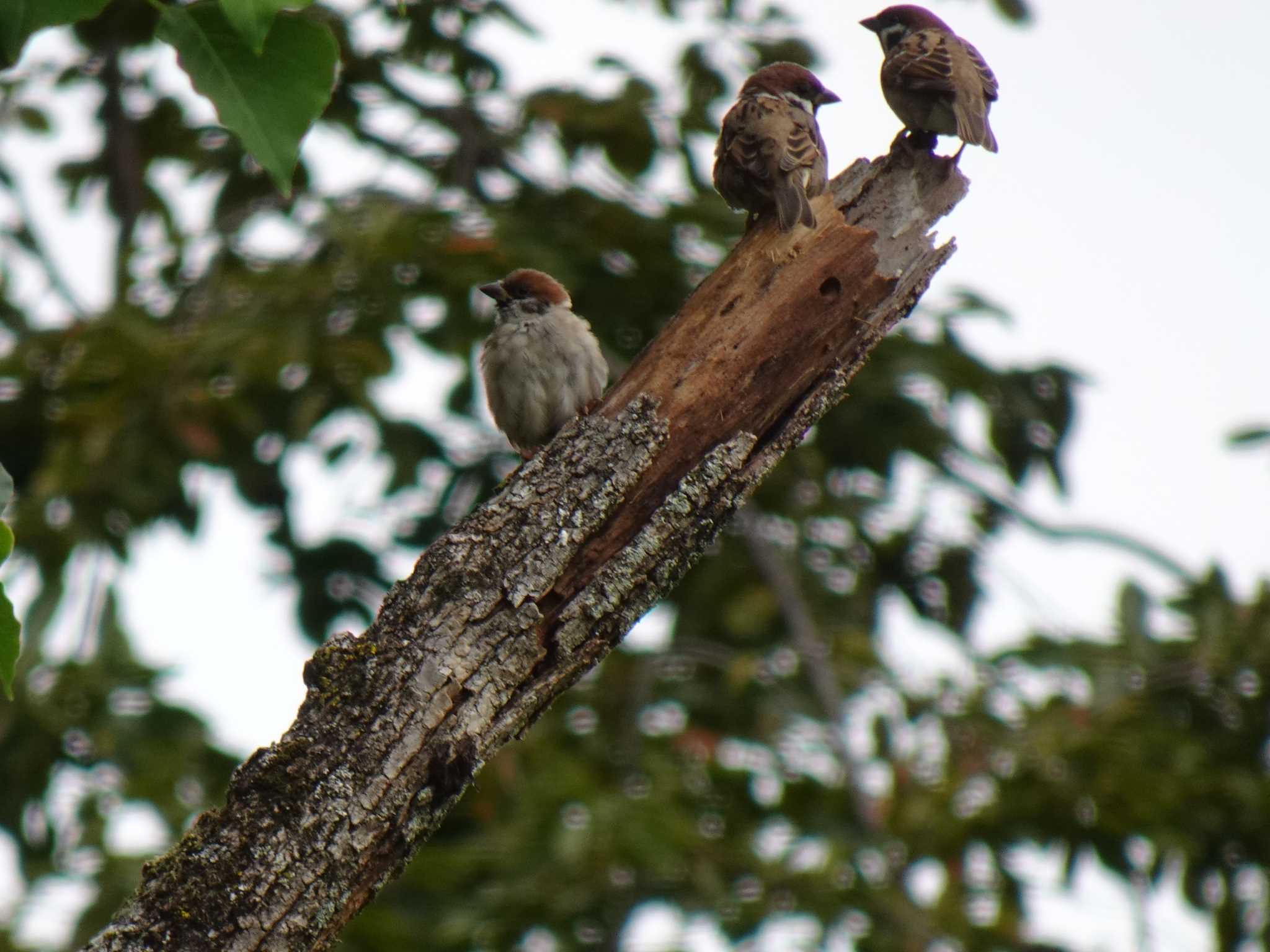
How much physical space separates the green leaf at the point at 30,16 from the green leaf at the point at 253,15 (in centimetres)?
18

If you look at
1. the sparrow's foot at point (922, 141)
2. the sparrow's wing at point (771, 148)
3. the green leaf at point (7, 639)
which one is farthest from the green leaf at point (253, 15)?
the sparrow's foot at point (922, 141)

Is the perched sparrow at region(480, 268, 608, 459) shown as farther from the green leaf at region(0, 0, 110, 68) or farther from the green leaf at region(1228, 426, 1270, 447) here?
the green leaf at region(0, 0, 110, 68)

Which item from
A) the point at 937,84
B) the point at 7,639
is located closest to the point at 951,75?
the point at 937,84

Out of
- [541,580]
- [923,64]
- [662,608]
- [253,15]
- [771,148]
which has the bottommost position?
[662,608]

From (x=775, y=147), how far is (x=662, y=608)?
11.2 feet

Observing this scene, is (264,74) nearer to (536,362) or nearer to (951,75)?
(951,75)

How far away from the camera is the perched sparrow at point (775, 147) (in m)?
3.79

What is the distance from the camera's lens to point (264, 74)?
2.17m

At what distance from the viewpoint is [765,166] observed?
13.5 feet

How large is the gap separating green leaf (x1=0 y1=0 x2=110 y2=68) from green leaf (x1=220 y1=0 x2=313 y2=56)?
18 cm

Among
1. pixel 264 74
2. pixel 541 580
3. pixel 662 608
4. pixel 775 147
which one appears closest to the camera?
pixel 264 74

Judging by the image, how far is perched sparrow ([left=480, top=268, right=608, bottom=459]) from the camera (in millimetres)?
5449

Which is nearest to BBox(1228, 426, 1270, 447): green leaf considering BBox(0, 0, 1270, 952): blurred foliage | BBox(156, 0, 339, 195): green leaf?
BBox(0, 0, 1270, 952): blurred foliage

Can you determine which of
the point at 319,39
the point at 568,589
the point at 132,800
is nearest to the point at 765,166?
the point at 568,589
